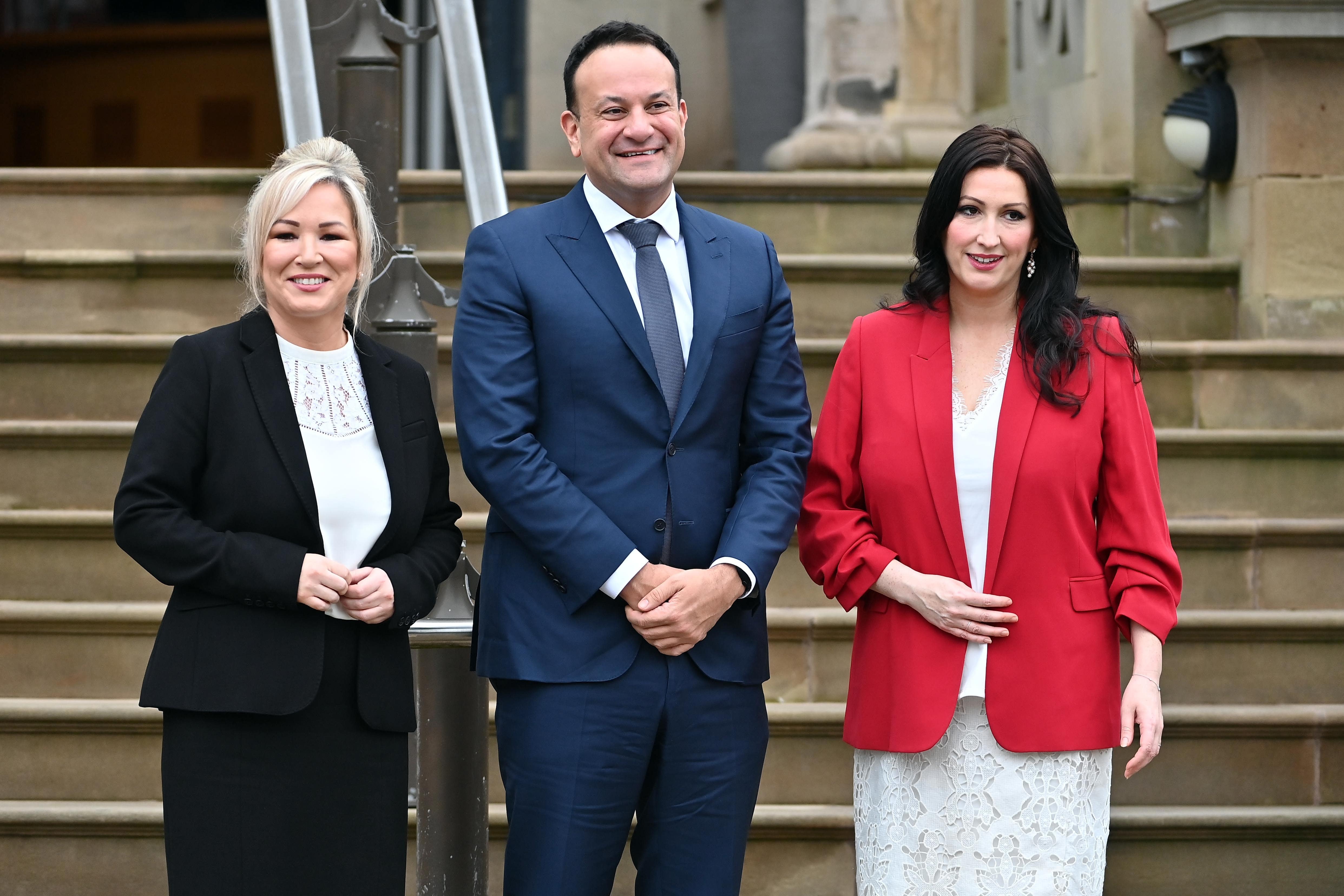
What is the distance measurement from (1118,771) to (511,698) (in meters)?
1.97

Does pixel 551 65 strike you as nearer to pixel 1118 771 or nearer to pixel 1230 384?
pixel 1230 384

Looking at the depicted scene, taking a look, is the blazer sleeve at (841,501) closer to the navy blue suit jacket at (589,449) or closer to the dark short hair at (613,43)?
the navy blue suit jacket at (589,449)

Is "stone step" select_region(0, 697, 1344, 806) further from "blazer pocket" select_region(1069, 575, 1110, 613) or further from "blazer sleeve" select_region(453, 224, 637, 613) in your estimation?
"blazer sleeve" select_region(453, 224, 637, 613)

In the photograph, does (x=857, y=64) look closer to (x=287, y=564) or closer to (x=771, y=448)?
(x=771, y=448)

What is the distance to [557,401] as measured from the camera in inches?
89.3

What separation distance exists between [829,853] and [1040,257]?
5.77 feet

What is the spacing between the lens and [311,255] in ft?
7.18

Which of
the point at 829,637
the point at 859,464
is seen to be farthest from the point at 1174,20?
the point at 859,464

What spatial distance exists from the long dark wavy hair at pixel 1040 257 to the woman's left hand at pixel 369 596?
1012mm

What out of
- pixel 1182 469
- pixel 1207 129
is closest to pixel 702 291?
pixel 1182 469

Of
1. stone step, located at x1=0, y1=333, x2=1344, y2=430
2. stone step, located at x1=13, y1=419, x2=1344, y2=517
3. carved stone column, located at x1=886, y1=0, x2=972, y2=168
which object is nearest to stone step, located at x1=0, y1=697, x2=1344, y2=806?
stone step, located at x1=13, y1=419, x2=1344, y2=517

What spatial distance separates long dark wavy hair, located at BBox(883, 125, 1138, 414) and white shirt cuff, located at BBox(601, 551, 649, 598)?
69cm

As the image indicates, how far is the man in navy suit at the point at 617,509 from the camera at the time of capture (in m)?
2.22

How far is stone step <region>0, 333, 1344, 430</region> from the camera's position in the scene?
4.29 metres
